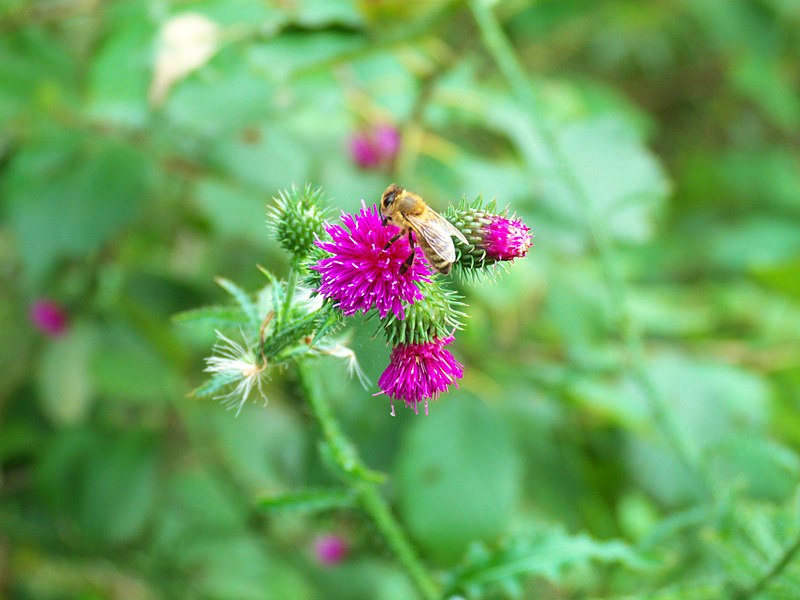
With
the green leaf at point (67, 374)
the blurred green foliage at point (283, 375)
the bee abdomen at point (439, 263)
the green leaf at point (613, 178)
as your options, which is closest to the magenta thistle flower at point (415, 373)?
the bee abdomen at point (439, 263)

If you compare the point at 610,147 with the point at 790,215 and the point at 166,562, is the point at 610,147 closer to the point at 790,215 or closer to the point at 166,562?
the point at 166,562

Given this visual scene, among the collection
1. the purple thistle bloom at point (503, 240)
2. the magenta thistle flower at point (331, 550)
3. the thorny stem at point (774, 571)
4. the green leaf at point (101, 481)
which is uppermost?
the green leaf at point (101, 481)

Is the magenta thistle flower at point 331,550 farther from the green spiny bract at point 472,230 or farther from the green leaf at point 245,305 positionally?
the green spiny bract at point 472,230

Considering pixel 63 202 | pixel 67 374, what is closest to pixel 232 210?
pixel 63 202

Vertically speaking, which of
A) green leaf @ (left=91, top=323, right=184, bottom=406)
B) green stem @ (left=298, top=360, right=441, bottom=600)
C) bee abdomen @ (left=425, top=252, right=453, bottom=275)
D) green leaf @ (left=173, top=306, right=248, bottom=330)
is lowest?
green stem @ (left=298, top=360, right=441, bottom=600)

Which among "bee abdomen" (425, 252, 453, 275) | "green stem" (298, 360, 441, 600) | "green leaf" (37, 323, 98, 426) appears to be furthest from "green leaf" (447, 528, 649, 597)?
"green leaf" (37, 323, 98, 426)

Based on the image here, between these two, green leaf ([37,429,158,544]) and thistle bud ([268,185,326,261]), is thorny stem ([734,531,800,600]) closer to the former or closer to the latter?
thistle bud ([268,185,326,261])

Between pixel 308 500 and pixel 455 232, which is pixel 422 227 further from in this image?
pixel 308 500
